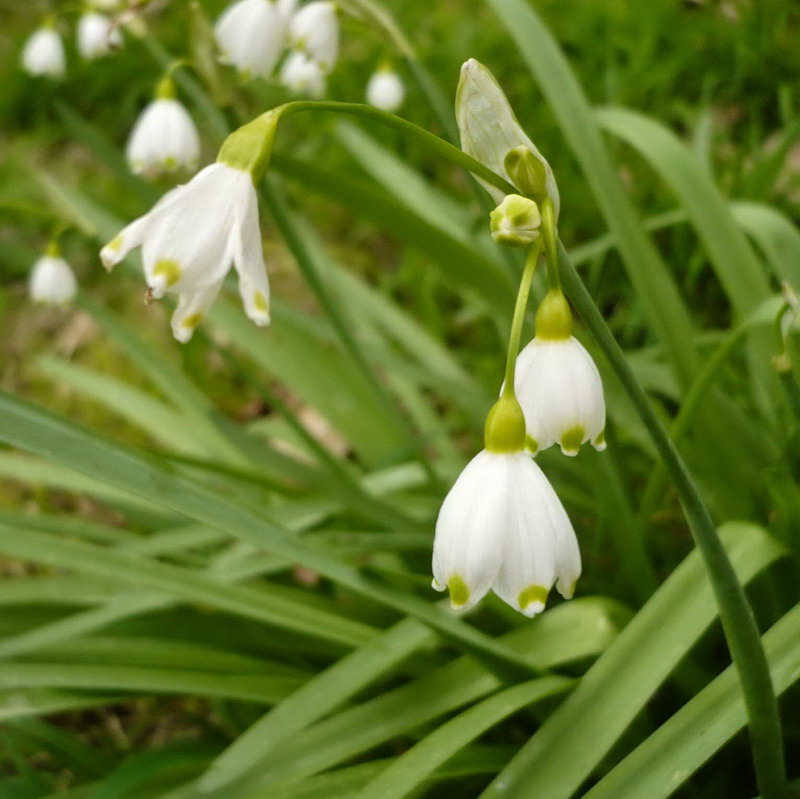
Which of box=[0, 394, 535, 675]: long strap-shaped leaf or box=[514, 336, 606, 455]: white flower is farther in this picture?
box=[0, 394, 535, 675]: long strap-shaped leaf

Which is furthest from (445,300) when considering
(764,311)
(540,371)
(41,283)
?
(540,371)

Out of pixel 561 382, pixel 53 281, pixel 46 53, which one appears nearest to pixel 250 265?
pixel 561 382

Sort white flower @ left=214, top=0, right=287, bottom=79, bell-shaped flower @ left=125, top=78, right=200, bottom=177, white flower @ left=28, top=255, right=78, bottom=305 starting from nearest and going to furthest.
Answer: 1. white flower @ left=214, top=0, right=287, bottom=79
2. bell-shaped flower @ left=125, top=78, right=200, bottom=177
3. white flower @ left=28, top=255, right=78, bottom=305

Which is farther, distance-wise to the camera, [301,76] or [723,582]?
[301,76]

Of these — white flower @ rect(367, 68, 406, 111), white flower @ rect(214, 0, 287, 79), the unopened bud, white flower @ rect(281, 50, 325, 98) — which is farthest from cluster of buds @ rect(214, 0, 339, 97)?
the unopened bud

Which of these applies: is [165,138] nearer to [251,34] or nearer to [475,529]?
[251,34]

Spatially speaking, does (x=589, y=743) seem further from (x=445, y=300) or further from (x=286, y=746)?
(x=445, y=300)

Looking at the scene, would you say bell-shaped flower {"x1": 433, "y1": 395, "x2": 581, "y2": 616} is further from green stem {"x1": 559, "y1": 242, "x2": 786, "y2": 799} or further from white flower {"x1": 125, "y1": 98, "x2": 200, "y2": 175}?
white flower {"x1": 125, "y1": 98, "x2": 200, "y2": 175}
